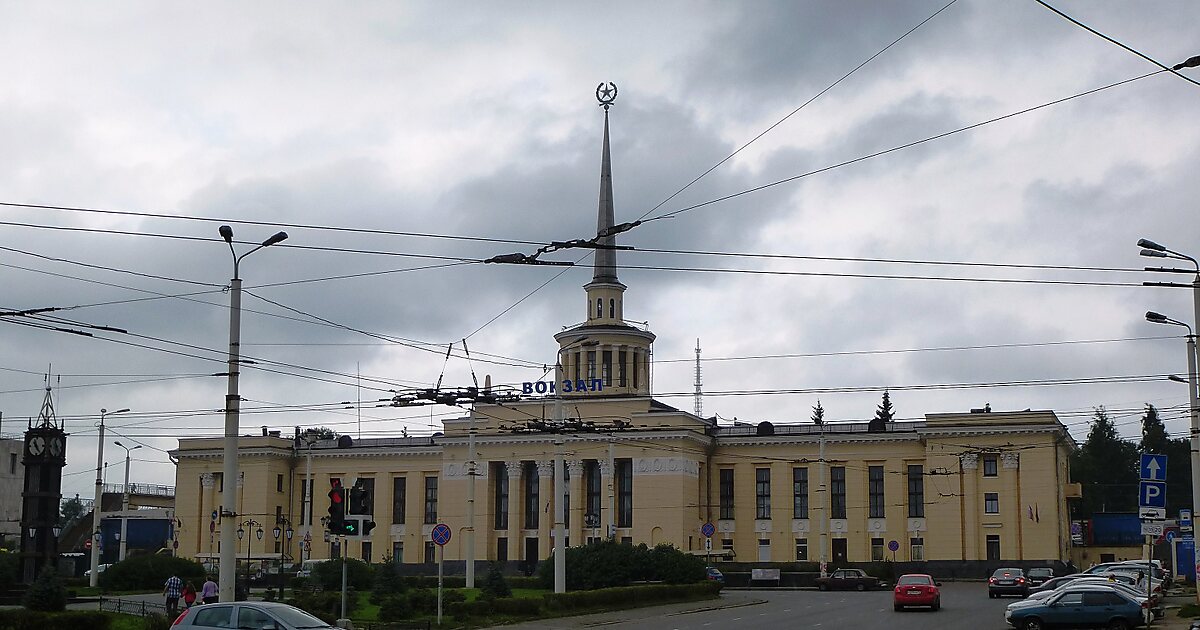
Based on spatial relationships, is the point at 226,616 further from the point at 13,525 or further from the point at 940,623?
the point at 13,525

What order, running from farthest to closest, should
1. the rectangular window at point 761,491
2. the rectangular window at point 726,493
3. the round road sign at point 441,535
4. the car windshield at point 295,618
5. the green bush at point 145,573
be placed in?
the rectangular window at point 726,493
the rectangular window at point 761,491
the green bush at point 145,573
the round road sign at point 441,535
the car windshield at point 295,618

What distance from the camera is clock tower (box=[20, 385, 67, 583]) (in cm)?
4872

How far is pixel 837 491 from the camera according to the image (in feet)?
286

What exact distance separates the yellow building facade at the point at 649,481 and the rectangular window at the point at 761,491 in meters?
0.09

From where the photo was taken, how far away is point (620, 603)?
47.2 m

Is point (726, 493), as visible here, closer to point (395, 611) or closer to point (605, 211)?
point (605, 211)

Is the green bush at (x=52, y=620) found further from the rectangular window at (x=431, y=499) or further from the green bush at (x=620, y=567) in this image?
the rectangular window at (x=431, y=499)

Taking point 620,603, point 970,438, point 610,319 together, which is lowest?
point 620,603

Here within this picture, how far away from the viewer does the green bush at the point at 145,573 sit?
62219 mm

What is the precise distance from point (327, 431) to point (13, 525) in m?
41.2

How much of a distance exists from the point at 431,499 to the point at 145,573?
109 feet

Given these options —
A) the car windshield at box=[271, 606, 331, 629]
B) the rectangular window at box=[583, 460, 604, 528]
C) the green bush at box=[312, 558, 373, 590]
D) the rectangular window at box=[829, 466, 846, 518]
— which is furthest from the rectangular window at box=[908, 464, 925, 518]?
the car windshield at box=[271, 606, 331, 629]

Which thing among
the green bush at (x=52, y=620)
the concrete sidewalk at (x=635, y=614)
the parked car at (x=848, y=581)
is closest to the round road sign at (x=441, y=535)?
the concrete sidewalk at (x=635, y=614)

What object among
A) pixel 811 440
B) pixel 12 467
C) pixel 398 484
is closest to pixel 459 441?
pixel 398 484
